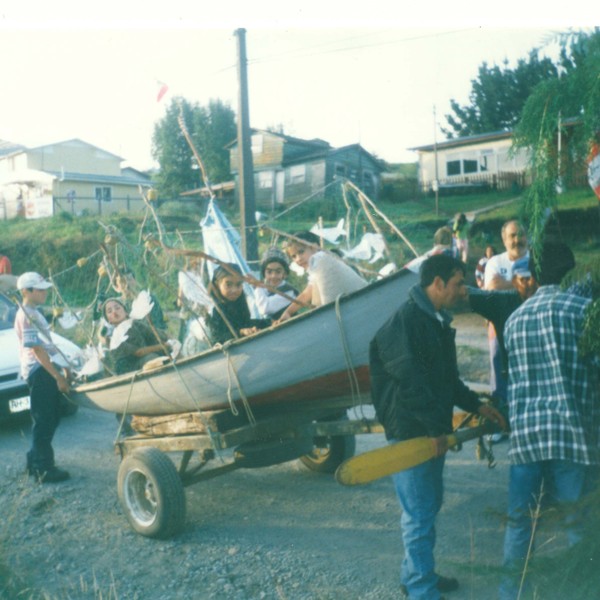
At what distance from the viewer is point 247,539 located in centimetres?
475

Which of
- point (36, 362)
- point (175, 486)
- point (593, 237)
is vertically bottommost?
point (175, 486)

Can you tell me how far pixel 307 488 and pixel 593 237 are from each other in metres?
3.23

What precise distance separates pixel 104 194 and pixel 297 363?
86.2 feet

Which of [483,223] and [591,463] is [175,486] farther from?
[483,223]

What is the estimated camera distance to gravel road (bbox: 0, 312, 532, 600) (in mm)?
4031

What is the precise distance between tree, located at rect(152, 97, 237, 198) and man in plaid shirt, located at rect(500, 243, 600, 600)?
9500 mm

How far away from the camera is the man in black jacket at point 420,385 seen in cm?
335

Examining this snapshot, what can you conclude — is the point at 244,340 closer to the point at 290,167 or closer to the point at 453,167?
the point at 290,167

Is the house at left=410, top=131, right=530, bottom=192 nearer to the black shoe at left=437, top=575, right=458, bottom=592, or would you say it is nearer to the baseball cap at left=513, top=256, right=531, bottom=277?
the baseball cap at left=513, top=256, right=531, bottom=277

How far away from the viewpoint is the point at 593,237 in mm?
3270

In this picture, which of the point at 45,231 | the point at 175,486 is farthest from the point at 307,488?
the point at 45,231

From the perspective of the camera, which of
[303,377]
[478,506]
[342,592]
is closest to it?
[342,592]

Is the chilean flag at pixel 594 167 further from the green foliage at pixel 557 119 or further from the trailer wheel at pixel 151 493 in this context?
the trailer wheel at pixel 151 493

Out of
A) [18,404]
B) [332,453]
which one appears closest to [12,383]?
[18,404]
